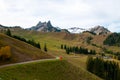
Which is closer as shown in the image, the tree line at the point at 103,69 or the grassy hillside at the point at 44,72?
the grassy hillside at the point at 44,72

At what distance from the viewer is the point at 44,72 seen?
283 ft

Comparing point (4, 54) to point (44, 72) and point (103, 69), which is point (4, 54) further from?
point (103, 69)

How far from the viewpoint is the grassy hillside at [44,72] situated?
72500mm

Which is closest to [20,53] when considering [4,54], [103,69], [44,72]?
[4,54]

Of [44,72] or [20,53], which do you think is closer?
[44,72]

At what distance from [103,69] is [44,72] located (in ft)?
236

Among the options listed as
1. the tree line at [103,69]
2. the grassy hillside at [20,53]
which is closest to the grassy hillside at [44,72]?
the grassy hillside at [20,53]

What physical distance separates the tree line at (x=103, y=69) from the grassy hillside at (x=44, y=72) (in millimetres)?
49070

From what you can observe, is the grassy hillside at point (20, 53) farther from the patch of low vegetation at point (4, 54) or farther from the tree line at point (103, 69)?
the tree line at point (103, 69)

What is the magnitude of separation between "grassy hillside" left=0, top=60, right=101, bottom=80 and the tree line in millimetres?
49070

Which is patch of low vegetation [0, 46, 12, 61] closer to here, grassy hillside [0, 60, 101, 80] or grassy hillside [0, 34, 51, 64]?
grassy hillside [0, 34, 51, 64]

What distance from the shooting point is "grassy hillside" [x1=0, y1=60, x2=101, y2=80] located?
72.5 metres

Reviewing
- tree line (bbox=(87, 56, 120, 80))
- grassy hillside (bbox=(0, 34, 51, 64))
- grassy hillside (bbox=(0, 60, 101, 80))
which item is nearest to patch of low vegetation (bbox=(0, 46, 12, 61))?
grassy hillside (bbox=(0, 34, 51, 64))

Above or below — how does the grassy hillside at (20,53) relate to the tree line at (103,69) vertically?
above
